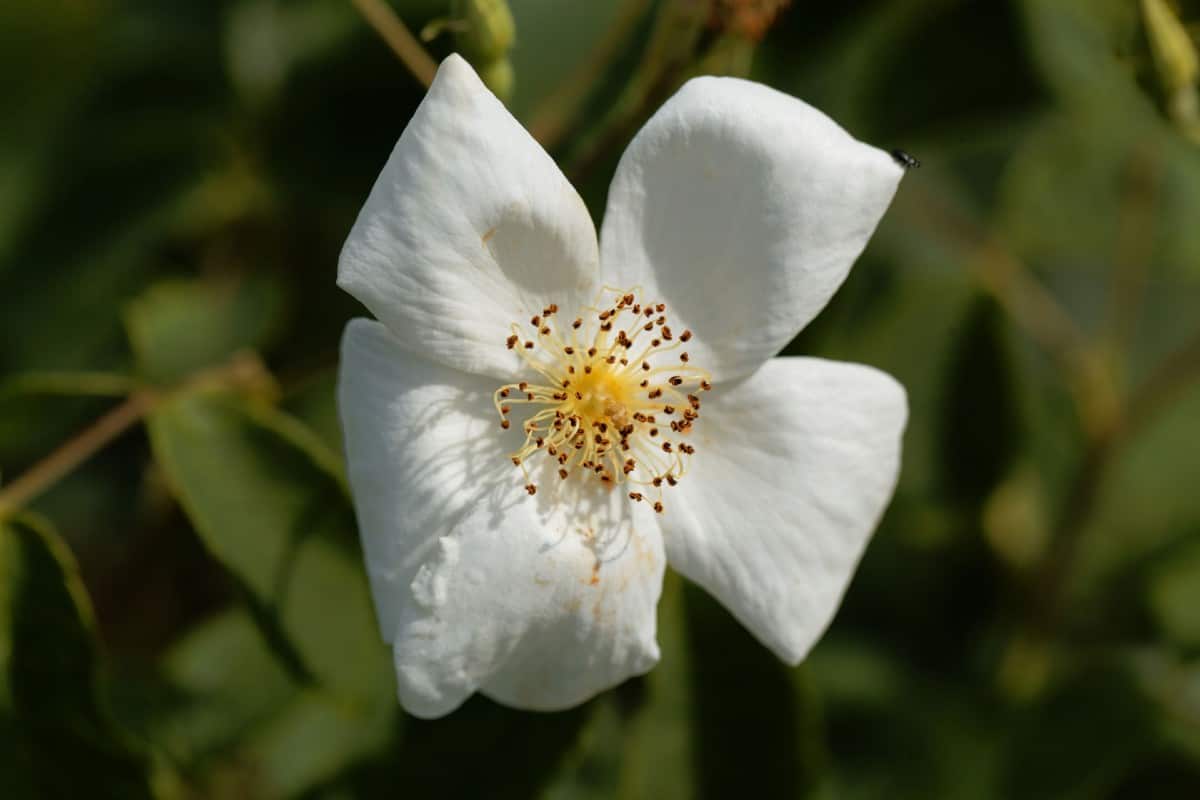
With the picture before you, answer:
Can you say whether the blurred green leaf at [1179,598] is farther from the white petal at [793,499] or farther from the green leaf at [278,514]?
the green leaf at [278,514]

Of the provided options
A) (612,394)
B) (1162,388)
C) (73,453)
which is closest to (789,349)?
(612,394)

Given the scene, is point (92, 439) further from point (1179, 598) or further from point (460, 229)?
point (1179, 598)

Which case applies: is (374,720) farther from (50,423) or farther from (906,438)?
(906,438)

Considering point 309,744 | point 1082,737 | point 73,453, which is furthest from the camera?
point 1082,737

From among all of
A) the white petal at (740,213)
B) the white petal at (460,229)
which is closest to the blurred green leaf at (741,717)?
the white petal at (740,213)

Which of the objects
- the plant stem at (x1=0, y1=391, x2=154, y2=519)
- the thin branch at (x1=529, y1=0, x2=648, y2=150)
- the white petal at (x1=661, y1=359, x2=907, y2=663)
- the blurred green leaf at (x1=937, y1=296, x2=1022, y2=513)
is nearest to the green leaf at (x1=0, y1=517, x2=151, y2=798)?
the plant stem at (x1=0, y1=391, x2=154, y2=519)

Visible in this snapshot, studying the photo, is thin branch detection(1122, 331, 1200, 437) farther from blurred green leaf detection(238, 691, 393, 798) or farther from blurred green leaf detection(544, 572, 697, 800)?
blurred green leaf detection(238, 691, 393, 798)
